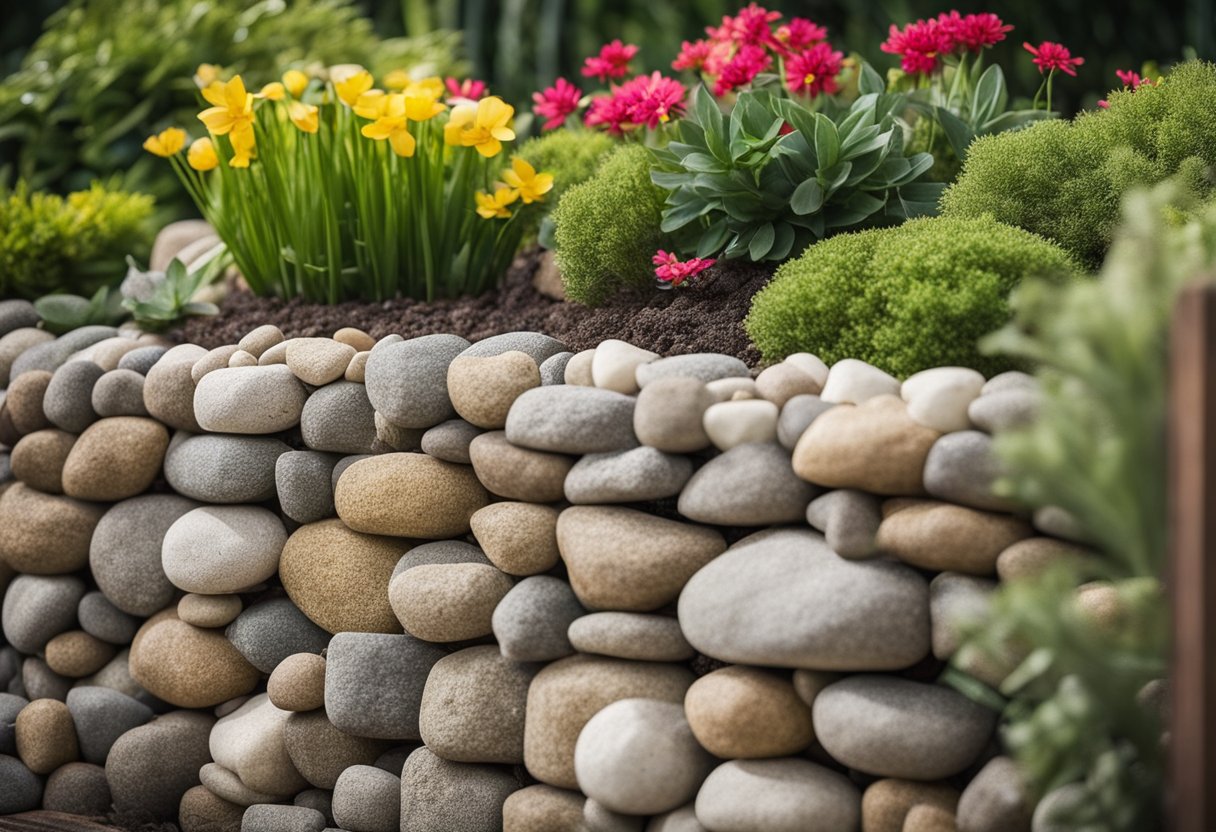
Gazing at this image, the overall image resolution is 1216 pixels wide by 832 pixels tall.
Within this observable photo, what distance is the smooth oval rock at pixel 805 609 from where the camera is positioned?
191 cm

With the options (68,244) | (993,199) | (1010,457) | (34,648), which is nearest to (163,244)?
(68,244)

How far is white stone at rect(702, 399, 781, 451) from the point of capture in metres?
2.10

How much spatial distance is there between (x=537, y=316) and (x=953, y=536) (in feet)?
4.57

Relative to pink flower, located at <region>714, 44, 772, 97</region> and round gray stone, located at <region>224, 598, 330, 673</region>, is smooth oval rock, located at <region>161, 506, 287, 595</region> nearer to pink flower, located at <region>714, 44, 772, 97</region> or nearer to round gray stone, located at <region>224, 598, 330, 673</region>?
round gray stone, located at <region>224, 598, 330, 673</region>

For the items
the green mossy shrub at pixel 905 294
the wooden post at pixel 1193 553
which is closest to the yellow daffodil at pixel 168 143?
the green mossy shrub at pixel 905 294

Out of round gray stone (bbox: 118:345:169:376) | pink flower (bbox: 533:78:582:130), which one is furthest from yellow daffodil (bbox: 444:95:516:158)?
round gray stone (bbox: 118:345:169:376)

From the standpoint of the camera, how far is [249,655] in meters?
2.62

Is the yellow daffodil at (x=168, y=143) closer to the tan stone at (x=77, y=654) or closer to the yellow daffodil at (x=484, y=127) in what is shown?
the yellow daffodil at (x=484, y=127)

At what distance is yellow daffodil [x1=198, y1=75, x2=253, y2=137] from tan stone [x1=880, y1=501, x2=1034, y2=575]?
188cm

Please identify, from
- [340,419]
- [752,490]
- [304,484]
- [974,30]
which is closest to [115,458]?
[304,484]

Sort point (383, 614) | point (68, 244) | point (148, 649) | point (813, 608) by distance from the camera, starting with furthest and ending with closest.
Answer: point (68, 244) < point (148, 649) < point (383, 614) < point (813, 608)

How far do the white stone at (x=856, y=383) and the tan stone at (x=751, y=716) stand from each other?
0.51 metres

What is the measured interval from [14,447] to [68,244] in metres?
0.85

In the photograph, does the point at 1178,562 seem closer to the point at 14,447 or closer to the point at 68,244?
the point at 14,447
